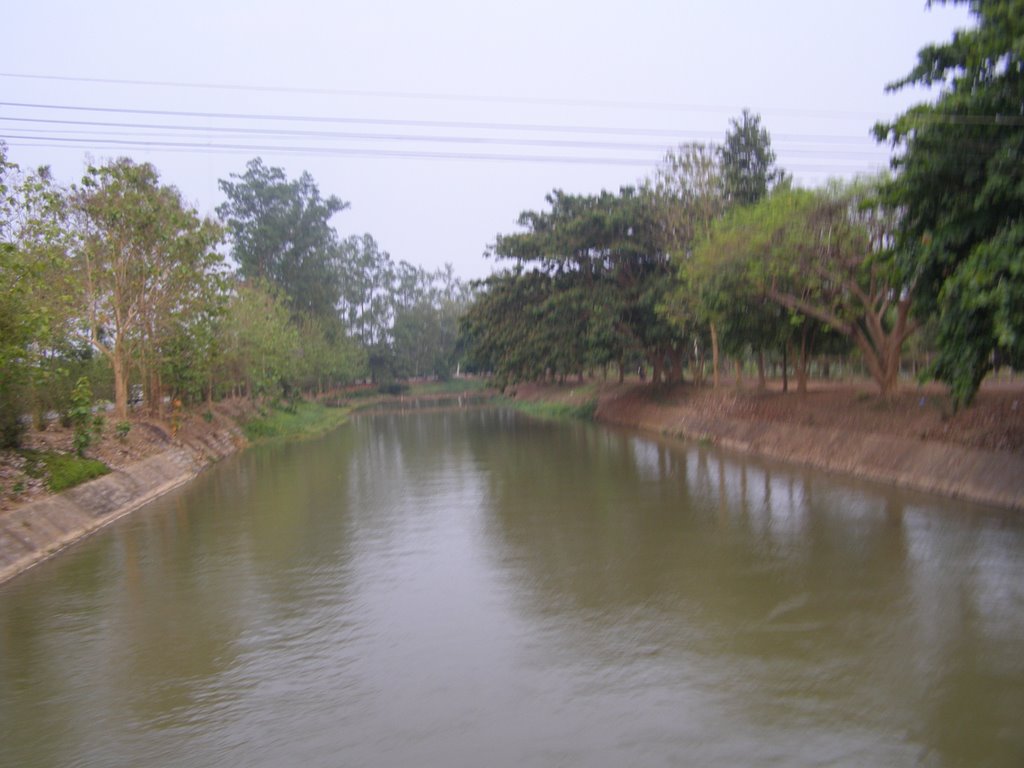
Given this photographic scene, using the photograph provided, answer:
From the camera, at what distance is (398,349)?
89375 mm

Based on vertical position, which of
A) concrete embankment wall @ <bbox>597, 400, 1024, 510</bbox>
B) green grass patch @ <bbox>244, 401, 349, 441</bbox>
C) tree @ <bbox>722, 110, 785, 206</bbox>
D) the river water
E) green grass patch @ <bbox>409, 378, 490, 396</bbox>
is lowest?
the river water

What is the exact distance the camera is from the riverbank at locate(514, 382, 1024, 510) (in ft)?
51.7

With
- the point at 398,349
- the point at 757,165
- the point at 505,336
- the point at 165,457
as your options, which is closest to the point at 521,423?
the point at 505,336

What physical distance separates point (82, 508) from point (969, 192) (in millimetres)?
16613

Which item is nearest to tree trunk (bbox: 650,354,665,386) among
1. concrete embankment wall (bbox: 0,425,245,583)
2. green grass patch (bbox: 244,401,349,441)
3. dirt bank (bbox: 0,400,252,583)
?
green grass patch (bbox: 244,401,349,441)

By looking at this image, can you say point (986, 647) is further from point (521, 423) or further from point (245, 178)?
point (245, 178)

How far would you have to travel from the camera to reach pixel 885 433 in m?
19.6

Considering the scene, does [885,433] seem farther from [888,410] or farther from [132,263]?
[132,263]

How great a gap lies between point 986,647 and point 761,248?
16.0m

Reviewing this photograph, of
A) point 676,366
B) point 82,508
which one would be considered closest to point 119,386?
point 82,508

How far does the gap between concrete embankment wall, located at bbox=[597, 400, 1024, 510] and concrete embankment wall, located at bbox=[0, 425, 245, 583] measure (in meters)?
15.8

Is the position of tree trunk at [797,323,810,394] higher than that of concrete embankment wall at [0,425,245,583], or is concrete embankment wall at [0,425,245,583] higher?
tree trunk at [797,323,810,394]

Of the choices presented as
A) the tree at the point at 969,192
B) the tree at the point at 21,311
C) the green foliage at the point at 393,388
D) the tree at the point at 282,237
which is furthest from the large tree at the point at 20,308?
the green foliage at the point at 393,388

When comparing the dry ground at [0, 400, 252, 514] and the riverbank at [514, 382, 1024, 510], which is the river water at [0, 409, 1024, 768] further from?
the dry ground at [0, 400, 252, 514]
